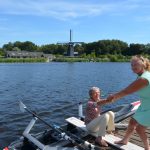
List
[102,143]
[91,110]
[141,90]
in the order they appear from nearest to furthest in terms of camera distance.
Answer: [141,90] → [102,143] → [91,110]

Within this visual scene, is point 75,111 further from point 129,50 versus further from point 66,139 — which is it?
point 129,50

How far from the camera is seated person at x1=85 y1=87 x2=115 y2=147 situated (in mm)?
8766

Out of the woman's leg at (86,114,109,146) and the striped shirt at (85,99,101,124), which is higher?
the striped shirt at (85,99,101,124)

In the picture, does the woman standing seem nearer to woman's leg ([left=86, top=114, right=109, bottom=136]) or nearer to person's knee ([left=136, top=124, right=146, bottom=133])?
person's knee ([left=136, top=124, right=146, bottom=133])

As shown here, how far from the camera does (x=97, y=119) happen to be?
349 inches

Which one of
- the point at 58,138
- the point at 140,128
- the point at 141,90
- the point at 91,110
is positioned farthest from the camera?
the point at 58,138

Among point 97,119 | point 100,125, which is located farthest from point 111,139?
point 97,119

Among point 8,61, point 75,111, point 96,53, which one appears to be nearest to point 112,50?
point 96,53

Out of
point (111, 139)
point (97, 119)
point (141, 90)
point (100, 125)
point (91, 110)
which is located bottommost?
point (111, 139)

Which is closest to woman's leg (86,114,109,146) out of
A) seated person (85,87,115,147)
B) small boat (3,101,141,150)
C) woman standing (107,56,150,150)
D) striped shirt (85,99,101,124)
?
seated person (85,87,115,147)

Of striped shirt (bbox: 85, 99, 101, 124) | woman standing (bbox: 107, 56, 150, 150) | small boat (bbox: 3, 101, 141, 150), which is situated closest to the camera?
woman standing (bbox: 107, 56, 150, 150)

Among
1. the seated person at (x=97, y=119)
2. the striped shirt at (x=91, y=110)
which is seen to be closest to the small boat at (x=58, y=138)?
the seated person at (x=97, y=119)

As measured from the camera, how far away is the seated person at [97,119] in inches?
345

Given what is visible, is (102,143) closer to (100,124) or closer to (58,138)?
(100,124)
